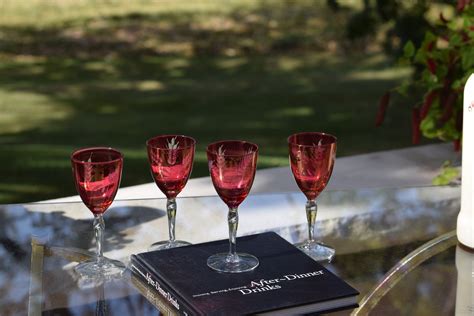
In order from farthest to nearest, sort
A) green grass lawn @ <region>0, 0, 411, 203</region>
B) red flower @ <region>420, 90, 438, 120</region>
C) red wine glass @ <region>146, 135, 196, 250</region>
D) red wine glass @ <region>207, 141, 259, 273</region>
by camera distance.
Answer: green grass lawn @ <region>0, 0, 411, 203</region>
red flower @ <region>420, 90, 438, 120</region>
red wine glass @ <region>146, 135, 196, 250</region>
red wine glass @ <region>207, 141, 259, 273</region>

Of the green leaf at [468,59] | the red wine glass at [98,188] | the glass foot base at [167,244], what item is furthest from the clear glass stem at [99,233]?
the green leaf at [468,59]

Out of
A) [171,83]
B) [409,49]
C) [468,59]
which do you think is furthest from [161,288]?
[171,83]

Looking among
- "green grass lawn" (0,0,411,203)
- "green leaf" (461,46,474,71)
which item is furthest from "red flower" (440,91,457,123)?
"green grass lawn" (0,0,411,203)

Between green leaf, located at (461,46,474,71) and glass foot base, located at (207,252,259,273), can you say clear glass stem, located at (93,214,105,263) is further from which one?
green leaf, located at (461,46,474,71)

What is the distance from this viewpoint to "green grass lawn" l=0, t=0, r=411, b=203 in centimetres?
454

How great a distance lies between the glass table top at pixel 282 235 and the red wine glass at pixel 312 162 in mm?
138

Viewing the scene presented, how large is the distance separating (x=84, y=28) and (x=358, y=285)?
235 inches

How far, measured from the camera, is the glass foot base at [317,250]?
A: 5.71ft

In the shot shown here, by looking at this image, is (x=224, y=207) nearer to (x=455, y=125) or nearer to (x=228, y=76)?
(x=455, y=125)

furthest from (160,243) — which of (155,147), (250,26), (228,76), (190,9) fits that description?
(190,9)

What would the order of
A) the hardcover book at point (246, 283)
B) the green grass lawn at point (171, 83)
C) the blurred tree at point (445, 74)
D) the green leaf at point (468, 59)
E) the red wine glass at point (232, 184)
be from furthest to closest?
the green grass lawn at point (171, 83) → the blurred tree at point (445, 74) → the green leaf at point (468, 59) → the red wine glass at point (232, 184) → the hardcover book at point (246, 283)

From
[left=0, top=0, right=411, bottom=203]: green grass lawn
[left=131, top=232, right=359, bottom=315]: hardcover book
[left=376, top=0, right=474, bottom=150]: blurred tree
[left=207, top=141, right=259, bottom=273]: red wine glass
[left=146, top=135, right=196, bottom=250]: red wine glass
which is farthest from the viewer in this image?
[left=0, top=0, right=411, bottom=203]: green grass lawn

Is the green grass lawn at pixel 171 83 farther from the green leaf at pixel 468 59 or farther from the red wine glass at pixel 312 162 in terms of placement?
the red wine glass at pixel 312 162

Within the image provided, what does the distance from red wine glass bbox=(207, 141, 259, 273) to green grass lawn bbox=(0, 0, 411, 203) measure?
2.41 meters
